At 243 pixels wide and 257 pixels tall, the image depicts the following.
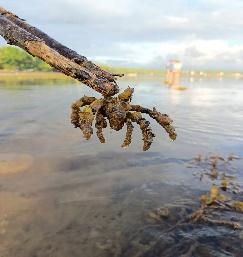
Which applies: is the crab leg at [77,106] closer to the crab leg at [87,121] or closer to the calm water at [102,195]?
the crab leg at [87,121]

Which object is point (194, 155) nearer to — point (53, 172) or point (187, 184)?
point (187, 184)

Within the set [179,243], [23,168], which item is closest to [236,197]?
[179,243]

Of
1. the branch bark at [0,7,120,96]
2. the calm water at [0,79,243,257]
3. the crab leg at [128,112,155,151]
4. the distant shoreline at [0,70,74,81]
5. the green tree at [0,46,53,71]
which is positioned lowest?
the calm water at [0,79,243,257]

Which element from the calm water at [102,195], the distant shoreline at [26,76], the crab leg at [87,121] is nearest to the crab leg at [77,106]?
the crab leg at [87,121]

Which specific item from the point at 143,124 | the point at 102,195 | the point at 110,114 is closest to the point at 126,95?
the point at 110,114

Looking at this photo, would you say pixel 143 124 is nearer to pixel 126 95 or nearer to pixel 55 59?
pixel 126 95

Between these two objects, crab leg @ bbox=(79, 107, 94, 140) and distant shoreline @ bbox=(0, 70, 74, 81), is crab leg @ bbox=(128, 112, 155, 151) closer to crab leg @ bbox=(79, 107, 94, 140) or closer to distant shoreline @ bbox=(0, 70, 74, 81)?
crab leg @ bbox=(79, 107, 94, 140)

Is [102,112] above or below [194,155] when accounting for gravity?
above

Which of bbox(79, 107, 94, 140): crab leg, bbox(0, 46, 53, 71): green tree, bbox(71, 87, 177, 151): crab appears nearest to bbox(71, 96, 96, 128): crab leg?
bbox(71, 87, 177, 151): crab
